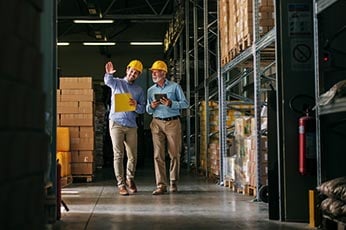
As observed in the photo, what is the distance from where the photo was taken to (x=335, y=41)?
491 cm

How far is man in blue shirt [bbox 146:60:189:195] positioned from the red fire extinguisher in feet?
10.8

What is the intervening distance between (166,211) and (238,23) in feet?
10.9

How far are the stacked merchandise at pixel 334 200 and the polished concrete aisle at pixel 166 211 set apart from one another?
535mm

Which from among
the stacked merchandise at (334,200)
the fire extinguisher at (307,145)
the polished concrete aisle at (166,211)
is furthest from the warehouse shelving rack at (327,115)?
the polished concrete aisle at (166,211)

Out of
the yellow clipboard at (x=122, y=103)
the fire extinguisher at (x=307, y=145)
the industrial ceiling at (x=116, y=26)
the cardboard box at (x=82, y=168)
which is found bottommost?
the cardboard box at (x=82, y=168)

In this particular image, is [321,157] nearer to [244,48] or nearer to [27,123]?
[244,48]

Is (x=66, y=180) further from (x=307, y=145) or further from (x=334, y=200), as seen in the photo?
(x=334, y=200)

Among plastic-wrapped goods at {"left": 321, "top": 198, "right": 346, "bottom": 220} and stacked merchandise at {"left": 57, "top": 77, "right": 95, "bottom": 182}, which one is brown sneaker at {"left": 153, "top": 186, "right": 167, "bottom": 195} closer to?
stacked merchandise at {"left": 57, "top": 77, "right": 95, "bottom": 182}

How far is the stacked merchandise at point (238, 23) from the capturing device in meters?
7.11

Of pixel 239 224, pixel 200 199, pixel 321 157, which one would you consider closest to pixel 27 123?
pixel 321 157

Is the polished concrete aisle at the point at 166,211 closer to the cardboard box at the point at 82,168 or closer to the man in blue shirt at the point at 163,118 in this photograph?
the man in blue shirt at the point at 163,118

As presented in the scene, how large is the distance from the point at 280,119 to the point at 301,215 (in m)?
0.91

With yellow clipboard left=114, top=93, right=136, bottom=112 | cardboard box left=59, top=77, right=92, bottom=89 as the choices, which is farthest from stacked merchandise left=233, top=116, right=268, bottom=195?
cardboard box left=59, top=77, right=92, bottom=89

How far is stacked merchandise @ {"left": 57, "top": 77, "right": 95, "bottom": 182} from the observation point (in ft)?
36.0
